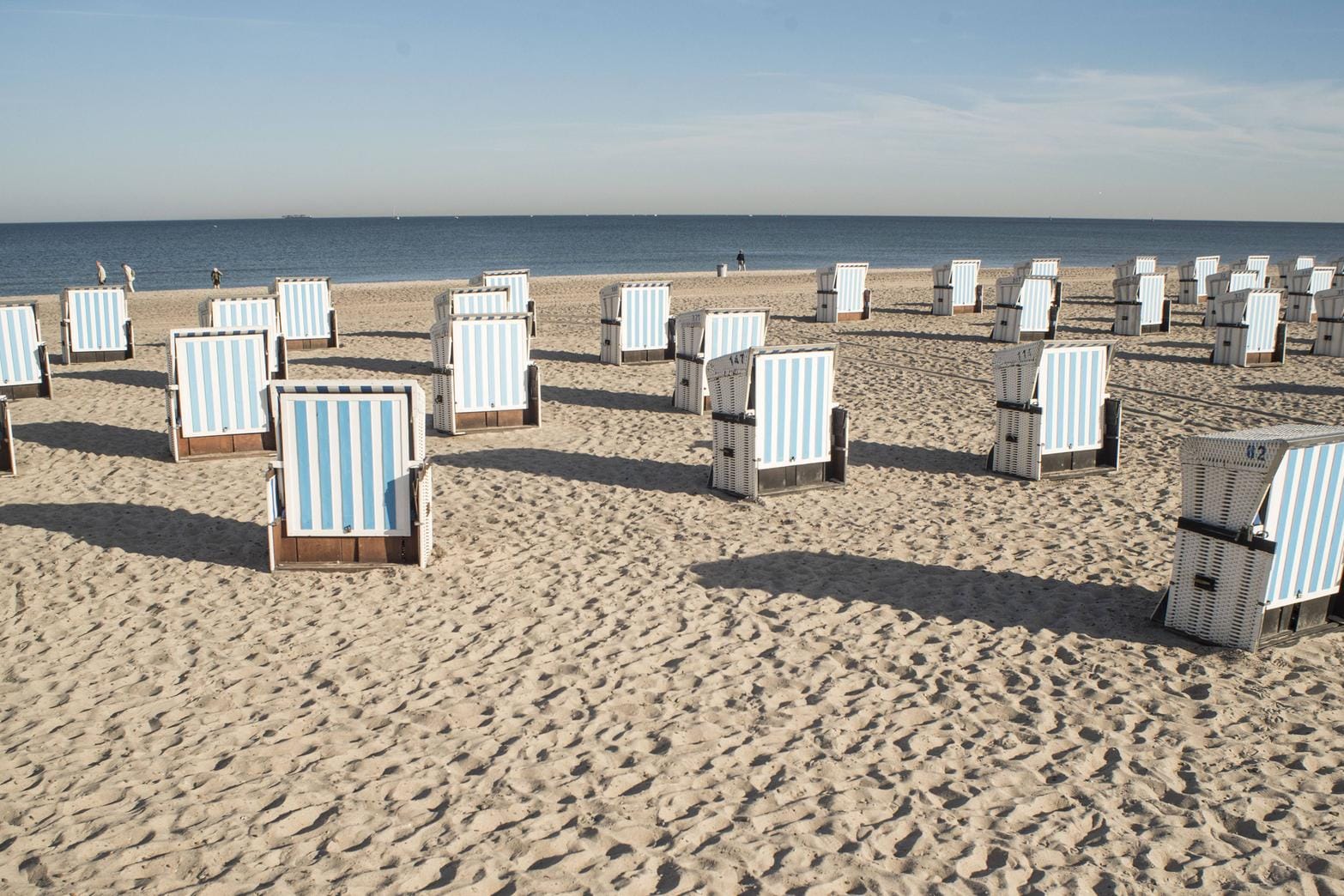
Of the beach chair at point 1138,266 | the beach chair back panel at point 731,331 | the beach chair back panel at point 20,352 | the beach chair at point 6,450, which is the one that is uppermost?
the beach chair at point 1138,266

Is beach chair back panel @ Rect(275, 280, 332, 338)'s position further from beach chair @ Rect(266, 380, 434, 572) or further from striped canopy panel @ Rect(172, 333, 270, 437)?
beach chair @ Rect(266, 380, 434, 572)

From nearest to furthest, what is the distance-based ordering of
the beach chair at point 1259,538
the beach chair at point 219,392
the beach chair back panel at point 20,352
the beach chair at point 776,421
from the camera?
the beach chair at point 1259,538 → the beach chair at point 776,421 → the beach chair at point 219,392 → the beach chair back panel at point 20,352

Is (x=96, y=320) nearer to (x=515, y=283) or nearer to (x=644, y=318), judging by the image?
(x=515, y=283)

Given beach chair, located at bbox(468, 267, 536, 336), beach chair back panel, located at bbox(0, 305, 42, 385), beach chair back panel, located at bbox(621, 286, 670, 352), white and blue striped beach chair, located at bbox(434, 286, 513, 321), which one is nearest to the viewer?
beach chair back panel, located at bbox(0, 305, 42, 385)

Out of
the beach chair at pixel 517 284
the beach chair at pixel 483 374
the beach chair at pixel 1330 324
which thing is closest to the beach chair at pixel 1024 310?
the beach chair at pixel 1330 324

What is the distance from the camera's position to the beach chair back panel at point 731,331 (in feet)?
39.3

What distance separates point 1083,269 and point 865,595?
4330cm

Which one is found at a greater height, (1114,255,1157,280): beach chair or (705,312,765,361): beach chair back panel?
(1114,255,1157,280): beach chair

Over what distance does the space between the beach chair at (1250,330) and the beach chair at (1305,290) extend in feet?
22.7

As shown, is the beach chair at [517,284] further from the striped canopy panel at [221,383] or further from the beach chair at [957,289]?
the beach chair at [957,289]

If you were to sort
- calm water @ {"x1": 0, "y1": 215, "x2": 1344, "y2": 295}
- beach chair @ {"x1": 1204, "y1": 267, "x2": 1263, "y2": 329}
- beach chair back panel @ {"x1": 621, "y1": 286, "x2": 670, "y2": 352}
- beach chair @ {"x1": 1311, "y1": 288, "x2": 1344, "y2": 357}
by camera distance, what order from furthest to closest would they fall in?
calm water @ {"x1": 0, "y1": 215, "x2": 1344, "y2": 295}
beach chair @ {"x1": 1204, "y1": 267, "x2": 1263, "y2": 329}
beach chair @ {"x1": 1311, "y1": 288, "x2": 1344, "y2": 357}
beach chair back panel @ {"x1": 621, "y1": 286, "x2": 670, "y2": 352}

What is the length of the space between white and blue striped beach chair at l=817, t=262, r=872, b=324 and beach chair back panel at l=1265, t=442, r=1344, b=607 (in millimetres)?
16426

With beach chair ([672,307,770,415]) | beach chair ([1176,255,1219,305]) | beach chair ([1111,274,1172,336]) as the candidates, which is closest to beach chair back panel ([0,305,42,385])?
beach chair ([672,307,770,415])

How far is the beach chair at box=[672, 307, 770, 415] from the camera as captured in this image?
472 inches
